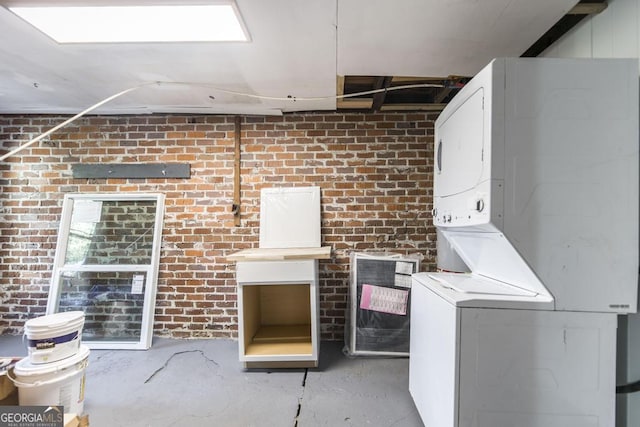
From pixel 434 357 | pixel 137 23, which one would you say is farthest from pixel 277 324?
pixel 137 23

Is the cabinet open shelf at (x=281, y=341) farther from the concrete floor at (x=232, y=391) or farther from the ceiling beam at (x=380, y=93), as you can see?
the ceiling beam at (x=380, y=93)

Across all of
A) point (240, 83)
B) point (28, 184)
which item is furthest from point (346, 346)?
point (28, 184)

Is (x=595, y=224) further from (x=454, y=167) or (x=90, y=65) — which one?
(x=90, y=65)

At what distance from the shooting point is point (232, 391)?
2.12 m

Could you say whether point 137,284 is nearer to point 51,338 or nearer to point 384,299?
point 51,338

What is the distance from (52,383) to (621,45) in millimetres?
3562

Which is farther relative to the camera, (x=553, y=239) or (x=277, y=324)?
(x=277, y=324)

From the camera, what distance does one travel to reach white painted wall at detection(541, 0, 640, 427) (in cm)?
125

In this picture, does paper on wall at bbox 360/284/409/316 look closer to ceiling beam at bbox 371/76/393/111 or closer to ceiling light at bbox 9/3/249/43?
ceiling beam at bbox 371/76/393/111

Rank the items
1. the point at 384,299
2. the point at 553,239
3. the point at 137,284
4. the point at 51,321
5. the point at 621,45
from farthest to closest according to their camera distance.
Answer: the point at 137,284 → the point at 384,299 → the point at 51,321 → the point at 621,45 → the point at 553,239

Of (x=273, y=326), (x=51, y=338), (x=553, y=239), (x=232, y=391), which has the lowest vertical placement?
(x=232, y=391)

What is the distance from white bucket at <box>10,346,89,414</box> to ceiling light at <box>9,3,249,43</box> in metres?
1.96

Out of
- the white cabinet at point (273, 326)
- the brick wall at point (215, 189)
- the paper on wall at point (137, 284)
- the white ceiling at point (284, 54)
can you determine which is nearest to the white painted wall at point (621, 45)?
the white ceiling at point (284, 54)

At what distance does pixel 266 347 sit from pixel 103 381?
127 centimetres
